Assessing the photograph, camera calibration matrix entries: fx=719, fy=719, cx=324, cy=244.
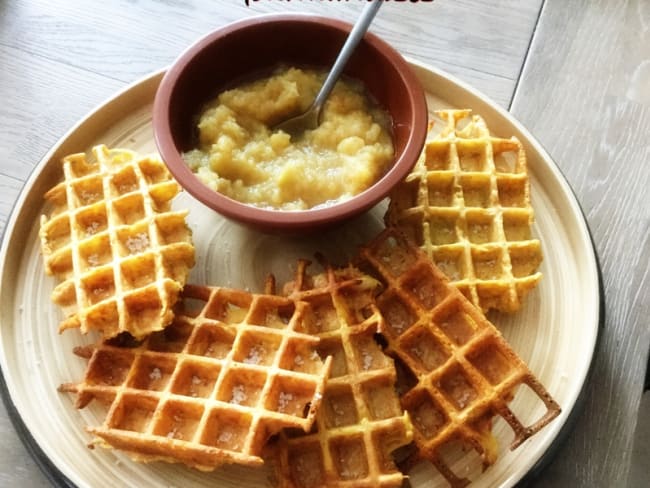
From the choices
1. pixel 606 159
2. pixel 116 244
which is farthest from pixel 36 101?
pixel 606 159

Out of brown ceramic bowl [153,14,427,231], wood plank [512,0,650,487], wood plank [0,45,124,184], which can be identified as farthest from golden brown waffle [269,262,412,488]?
wood plank [0,45,124,184]

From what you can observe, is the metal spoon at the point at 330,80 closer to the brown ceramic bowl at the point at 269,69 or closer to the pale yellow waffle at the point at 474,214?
the brown ceramic bowl at the point at 269,69

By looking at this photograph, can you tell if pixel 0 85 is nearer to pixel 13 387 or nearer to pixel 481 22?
pixel 13 387

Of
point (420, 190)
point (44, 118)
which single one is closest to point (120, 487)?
point (420, 190)

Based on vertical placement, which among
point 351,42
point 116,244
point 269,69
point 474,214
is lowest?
point 116,244

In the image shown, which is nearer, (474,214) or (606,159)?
(474,214)

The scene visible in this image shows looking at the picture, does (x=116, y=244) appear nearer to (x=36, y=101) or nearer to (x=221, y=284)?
(x=221, y=284)

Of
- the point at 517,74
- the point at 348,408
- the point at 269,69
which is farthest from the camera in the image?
the point at 517,74
